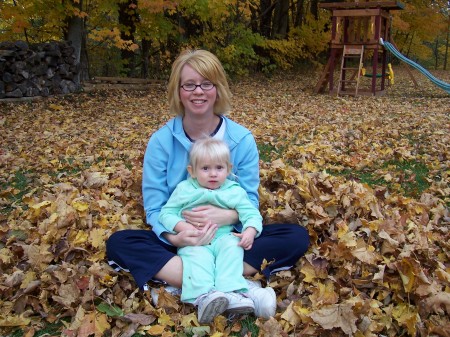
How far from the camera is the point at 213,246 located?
2.56 m

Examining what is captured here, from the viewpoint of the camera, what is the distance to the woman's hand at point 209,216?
259cm

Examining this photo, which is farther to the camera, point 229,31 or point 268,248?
point 229,31

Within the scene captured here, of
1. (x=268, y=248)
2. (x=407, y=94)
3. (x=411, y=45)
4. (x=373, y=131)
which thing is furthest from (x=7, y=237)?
(x=411, y=45)

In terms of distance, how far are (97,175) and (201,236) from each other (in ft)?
6.97

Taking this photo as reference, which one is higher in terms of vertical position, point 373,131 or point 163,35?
point 163,35

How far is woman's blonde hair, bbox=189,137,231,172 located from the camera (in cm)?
259

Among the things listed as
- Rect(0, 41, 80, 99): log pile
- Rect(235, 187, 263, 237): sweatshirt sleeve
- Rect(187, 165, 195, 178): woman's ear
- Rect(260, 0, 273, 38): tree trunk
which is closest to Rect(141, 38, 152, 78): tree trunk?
Rect(0, 41, 80, 99): log pile

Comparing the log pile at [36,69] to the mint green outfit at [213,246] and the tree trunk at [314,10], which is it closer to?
the mint green outfit at [213,246]

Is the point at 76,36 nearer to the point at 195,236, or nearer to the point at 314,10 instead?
the point at 195,236

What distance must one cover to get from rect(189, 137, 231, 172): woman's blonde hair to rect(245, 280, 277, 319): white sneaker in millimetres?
727

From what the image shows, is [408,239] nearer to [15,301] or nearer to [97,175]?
[15,301]

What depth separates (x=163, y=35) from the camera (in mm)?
12844

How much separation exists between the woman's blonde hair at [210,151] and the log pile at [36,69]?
8.24 metres

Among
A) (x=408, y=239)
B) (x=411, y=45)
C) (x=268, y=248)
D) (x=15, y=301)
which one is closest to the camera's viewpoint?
(x=15, y=301)
